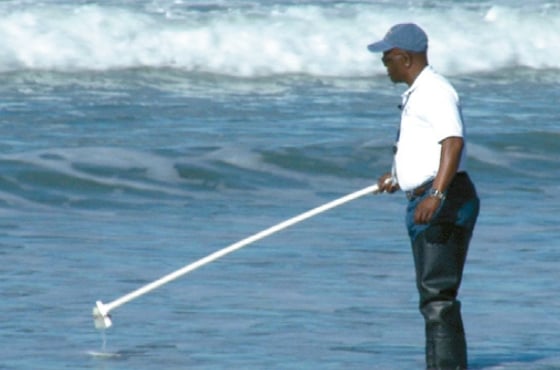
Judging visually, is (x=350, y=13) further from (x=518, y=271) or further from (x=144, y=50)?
(x=518, y=271)

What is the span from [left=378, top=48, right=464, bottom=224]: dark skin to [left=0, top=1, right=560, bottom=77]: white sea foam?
14034 millimetres

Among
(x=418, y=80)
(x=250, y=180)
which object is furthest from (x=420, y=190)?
(x=250, y=180)

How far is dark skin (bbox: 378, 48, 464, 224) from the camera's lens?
279 inches

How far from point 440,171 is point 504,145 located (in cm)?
834

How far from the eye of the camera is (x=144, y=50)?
21906 mm

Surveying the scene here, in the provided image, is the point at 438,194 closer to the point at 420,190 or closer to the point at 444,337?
the point at 420,190

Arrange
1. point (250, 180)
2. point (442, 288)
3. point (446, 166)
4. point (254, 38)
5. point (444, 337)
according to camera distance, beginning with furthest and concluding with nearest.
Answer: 1. point (254, 38)
2. point (250, 180)
3. point (444, 337)
4. point (442, 288)
5. point (446, 166)

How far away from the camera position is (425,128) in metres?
7.18

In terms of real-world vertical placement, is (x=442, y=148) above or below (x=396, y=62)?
below

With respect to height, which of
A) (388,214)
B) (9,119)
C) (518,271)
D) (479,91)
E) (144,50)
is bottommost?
(518,271)

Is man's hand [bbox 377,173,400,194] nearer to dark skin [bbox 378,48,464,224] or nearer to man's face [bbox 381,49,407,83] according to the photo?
dark skin [bbox 378,48,464,224]

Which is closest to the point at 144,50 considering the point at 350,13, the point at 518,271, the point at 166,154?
the point at 350,13

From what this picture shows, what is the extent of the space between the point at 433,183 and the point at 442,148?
0.48 feet

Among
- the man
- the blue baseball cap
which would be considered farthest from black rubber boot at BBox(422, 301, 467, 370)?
the blue baseball cap
